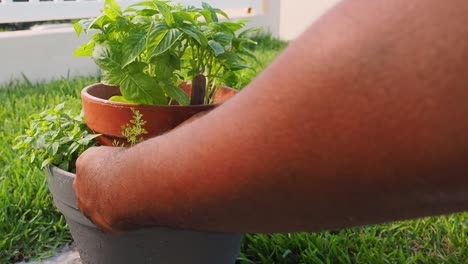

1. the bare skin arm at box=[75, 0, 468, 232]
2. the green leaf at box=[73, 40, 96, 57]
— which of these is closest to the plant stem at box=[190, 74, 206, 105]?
the green leaf at box=[73, 40, 96, 57]

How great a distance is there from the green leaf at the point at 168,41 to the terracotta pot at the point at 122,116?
126 mm

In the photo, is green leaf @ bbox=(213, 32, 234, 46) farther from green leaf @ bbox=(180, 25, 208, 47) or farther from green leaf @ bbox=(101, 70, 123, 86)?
green leaf @ bbox=(101, 70, 123, 86)

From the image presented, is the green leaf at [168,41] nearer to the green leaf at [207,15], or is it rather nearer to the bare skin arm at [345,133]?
the green leaf at [207,15]

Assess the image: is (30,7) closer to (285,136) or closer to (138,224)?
(138,224)

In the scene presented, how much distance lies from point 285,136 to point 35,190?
153 centimetres

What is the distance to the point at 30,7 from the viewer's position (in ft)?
14.5

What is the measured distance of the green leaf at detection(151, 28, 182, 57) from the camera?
1.38 meters

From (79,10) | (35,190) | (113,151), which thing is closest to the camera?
(113,151)

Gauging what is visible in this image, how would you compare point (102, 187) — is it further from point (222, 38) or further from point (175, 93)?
point (222, 38)

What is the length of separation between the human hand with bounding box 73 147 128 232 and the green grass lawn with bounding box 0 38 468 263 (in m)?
0.63

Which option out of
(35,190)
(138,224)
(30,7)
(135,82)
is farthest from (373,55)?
(30,7)

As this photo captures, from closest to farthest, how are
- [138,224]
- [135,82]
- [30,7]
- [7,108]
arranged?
[138,224]
[135,82]
[7,108]
[30,7]

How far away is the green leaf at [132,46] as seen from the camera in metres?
1.41

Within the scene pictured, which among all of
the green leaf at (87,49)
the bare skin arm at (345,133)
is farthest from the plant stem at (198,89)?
the bare skin arm at (345,133)
